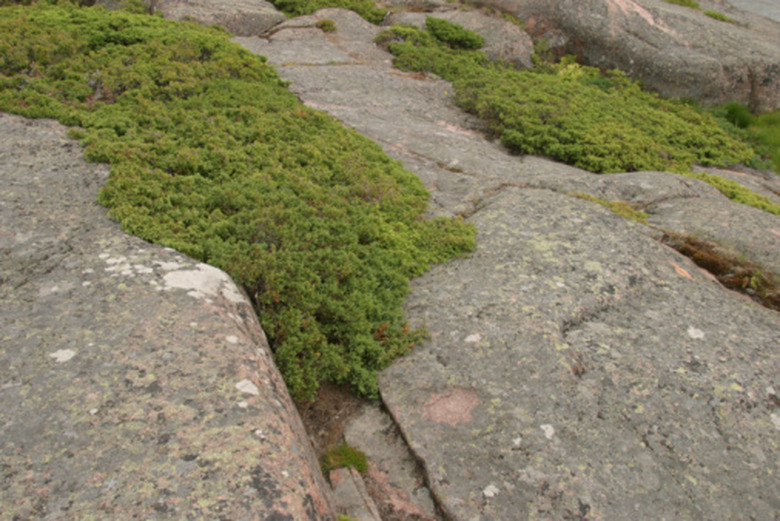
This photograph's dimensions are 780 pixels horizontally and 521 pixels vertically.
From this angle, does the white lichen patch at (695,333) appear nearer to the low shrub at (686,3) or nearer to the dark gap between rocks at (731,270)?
the dark gap between rocks at (731,270)

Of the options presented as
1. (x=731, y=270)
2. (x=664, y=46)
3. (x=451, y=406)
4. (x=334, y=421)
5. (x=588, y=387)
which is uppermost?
(x=664, y=46)

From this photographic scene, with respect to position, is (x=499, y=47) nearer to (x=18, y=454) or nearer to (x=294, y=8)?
(x=294, y=8)

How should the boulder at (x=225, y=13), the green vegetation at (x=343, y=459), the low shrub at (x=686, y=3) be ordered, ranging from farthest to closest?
the low shrub at (x=686, y=3) < the boulder at (x=225, y=13) < the green vegetation at (x=343, y=459)

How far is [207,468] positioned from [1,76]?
1014cm

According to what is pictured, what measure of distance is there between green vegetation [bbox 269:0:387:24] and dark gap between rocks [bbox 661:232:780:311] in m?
16.8

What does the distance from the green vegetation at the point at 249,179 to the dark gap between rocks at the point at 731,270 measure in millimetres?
3951

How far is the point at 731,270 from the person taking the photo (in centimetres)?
896

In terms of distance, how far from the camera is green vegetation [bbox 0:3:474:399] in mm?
6875

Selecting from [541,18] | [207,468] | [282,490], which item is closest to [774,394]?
[282,490]

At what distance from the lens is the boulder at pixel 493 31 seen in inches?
762

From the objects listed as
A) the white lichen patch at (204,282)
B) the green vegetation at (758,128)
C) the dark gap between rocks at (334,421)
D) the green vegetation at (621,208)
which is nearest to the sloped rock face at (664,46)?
the green vegetation at (758,128)

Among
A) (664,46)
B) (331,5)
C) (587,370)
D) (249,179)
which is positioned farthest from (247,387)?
(331,5)

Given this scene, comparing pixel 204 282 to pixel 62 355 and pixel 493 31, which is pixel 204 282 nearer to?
pixel 62 355

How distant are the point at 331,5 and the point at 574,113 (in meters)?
12.1
